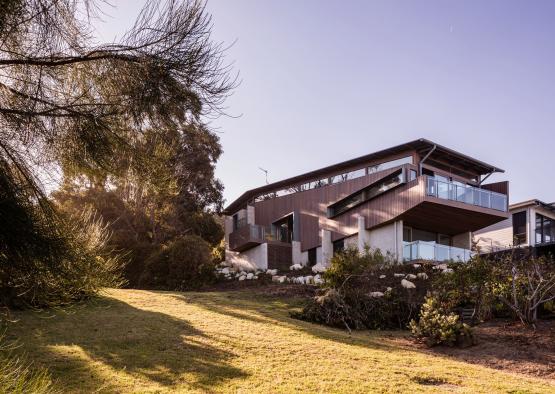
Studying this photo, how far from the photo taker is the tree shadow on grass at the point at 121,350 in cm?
800

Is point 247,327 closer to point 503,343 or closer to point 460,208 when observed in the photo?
point 503,343

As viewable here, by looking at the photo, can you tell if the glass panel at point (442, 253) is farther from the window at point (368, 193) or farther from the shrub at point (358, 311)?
the shrub at point (358, 311)

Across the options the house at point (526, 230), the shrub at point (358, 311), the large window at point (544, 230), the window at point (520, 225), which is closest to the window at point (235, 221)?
the house at point (526, 230)

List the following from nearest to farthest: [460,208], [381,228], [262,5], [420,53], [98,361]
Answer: [98,361], [262,5], [420,53], [460,208], [381,228]

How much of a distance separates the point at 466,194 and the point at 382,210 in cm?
365

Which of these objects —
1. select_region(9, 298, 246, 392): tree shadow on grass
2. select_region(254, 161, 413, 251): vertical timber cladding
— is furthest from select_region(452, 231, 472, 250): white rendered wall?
select_region(9, 298, 246, 392): tree shadow on grass

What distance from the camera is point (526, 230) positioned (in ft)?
101

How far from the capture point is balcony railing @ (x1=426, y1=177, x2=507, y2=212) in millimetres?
22370

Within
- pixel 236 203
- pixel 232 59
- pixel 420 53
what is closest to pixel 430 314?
pixel 420 53

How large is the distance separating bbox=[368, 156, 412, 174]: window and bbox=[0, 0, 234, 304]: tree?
18.7 metres

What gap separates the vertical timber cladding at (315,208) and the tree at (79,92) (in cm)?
1839

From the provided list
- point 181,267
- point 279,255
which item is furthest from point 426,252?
point 181,267

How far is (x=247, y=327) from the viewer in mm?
12062

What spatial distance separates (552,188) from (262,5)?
1069 inches
